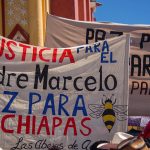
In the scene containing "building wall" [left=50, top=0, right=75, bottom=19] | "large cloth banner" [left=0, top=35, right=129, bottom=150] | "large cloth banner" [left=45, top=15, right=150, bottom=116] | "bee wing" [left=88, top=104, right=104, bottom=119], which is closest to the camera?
"large cloth banner" [left=0, top=35, right=129, bottom=150]

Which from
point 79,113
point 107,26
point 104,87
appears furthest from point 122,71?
point 107,26

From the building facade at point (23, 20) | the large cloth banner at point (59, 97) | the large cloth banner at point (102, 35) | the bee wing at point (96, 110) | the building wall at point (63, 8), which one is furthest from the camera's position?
the building wall at point (63, 8)

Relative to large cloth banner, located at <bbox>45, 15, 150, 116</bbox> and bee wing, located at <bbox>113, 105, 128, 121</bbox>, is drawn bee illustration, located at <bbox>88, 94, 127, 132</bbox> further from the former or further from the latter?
large cloth banner, located at <bbox>45, 15, 150, 116</bbox>

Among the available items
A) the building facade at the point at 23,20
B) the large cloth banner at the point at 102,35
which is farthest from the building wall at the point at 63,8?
the large cloth banner at the point at 102,35

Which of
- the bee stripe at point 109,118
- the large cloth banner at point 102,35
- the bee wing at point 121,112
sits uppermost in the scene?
the large cloth banner at point 102,35

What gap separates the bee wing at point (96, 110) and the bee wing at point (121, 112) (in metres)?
0.14

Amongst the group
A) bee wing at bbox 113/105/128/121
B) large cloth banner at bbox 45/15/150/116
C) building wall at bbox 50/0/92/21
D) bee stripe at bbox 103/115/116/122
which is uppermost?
building wall at bbox 50/0/92/21

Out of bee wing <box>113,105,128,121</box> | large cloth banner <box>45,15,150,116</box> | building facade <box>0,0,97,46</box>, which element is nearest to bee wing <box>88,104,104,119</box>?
bee wing <box>113,105,128,121</box>

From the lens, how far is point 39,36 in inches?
426

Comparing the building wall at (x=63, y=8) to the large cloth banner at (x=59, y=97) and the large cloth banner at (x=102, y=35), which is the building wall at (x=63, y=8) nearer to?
the large cloth banner at (x=102, y=35)

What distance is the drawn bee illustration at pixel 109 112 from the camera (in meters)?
4.66

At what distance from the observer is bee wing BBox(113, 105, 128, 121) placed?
184 inches

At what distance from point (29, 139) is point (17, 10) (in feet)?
22.9

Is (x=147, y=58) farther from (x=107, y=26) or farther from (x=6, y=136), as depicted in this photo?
(x=6, y=136)
